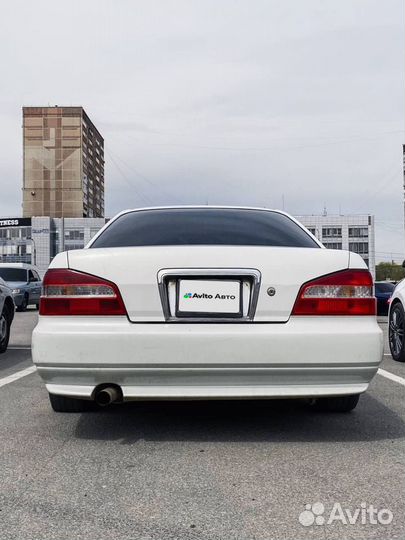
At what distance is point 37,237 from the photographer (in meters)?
104

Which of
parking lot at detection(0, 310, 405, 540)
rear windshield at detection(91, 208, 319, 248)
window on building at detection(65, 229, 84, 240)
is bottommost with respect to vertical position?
parking lot at detection(0, 310, 405, 540)

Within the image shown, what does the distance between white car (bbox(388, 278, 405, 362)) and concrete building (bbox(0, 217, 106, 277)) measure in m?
98.5

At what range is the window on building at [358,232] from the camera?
11476 centimetres

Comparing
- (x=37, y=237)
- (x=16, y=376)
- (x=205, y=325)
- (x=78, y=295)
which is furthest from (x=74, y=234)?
(x=205, y=325)

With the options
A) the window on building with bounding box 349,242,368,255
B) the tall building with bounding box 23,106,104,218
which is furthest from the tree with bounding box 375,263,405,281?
the tall building with bounding box 23,106,104,218

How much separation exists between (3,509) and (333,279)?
2023 mm


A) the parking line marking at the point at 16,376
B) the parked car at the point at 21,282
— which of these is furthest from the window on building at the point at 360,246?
the parking line marking at the point at 16,376

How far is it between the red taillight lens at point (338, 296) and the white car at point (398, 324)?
12.7 feet

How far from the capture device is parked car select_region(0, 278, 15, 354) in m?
8.40

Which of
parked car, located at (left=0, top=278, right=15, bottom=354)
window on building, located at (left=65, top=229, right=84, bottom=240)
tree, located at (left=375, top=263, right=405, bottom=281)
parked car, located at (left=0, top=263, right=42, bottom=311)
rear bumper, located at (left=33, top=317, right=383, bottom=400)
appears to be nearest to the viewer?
rear bumper, located at (left=33, top=317, right=383, bottom=400)

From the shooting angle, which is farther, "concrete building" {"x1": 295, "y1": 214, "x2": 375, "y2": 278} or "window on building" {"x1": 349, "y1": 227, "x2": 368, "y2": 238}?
"window on building" {"x1": 349, "y1": 227, "x2": 368, "y2": 238}

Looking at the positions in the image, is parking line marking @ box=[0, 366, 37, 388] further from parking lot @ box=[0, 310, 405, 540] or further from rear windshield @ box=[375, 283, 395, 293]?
rear windshield @ box=[375, 283, 395, 293]

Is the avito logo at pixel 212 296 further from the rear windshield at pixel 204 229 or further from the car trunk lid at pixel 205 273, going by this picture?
the rear windshield at pixel 204 229

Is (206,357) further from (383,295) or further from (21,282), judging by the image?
(21,282)
